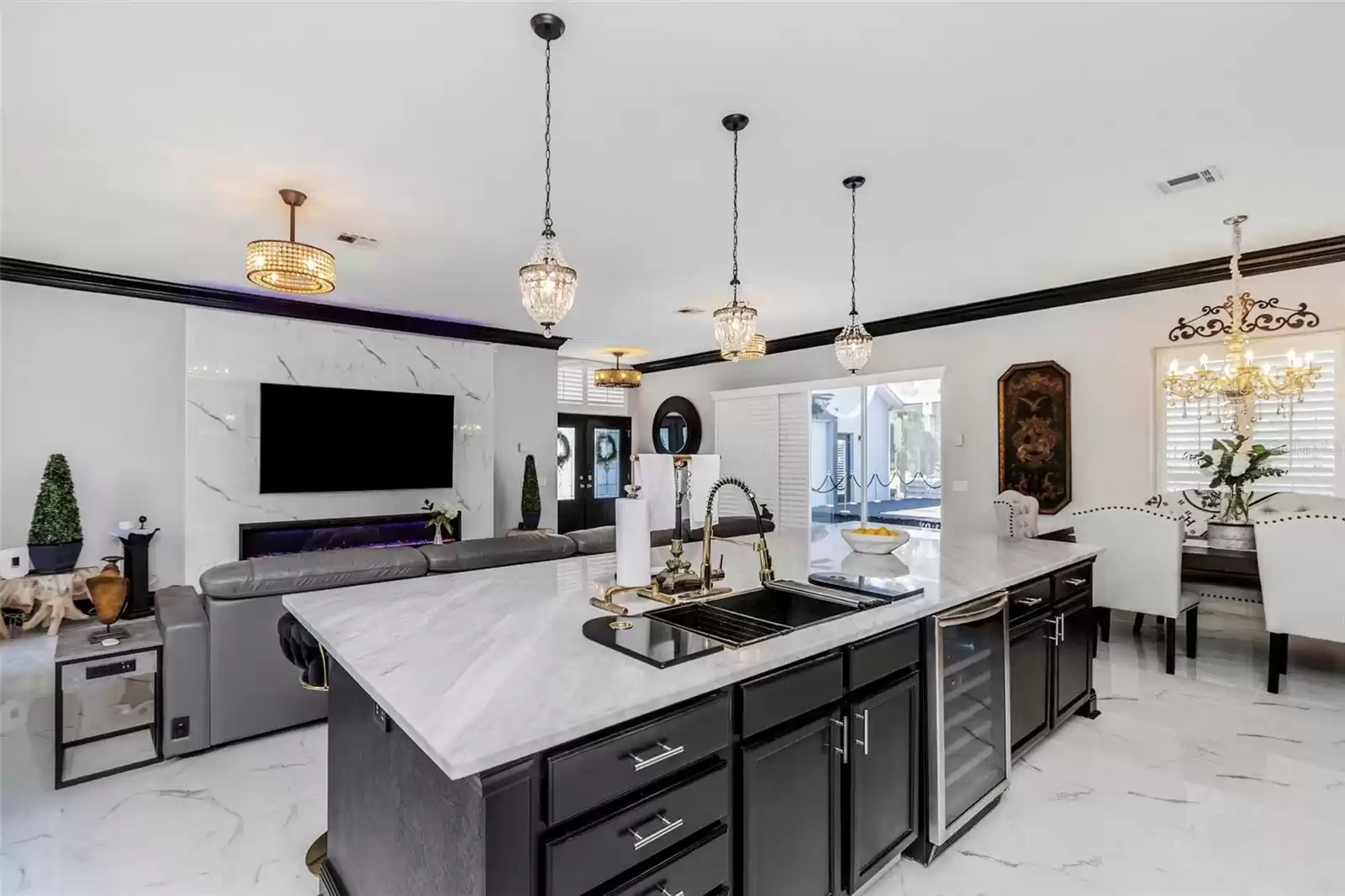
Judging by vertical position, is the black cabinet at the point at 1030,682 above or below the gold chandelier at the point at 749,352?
below

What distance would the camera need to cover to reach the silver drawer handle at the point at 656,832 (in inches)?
48.9

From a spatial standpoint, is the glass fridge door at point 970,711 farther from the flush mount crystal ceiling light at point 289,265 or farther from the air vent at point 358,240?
the air vent at point 358,240

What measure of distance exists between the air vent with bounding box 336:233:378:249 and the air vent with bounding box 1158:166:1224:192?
4.51 m

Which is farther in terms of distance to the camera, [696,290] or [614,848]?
[696,290]

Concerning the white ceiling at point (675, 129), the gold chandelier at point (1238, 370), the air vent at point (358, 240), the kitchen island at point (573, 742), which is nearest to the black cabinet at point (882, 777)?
the kitchen island at point (573, 742)

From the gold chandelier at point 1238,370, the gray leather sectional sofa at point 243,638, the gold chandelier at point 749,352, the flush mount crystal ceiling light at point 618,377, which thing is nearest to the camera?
the gray leather sectional sofa at point 243,638

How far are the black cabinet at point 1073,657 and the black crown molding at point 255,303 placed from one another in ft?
18.7

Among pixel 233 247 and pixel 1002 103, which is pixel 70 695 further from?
pixel 1002 103

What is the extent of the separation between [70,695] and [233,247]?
111 inches

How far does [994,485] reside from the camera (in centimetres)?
566

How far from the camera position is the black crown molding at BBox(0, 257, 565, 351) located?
465 cm

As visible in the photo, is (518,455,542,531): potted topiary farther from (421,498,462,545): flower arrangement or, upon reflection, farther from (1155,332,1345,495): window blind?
(1155,332,1345,495): window blind

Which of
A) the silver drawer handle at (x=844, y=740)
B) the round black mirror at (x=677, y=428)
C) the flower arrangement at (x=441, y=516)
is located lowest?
the silver drawer handle at (x=844, y=740)

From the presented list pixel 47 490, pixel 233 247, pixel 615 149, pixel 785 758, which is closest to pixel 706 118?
pixel 615 149
